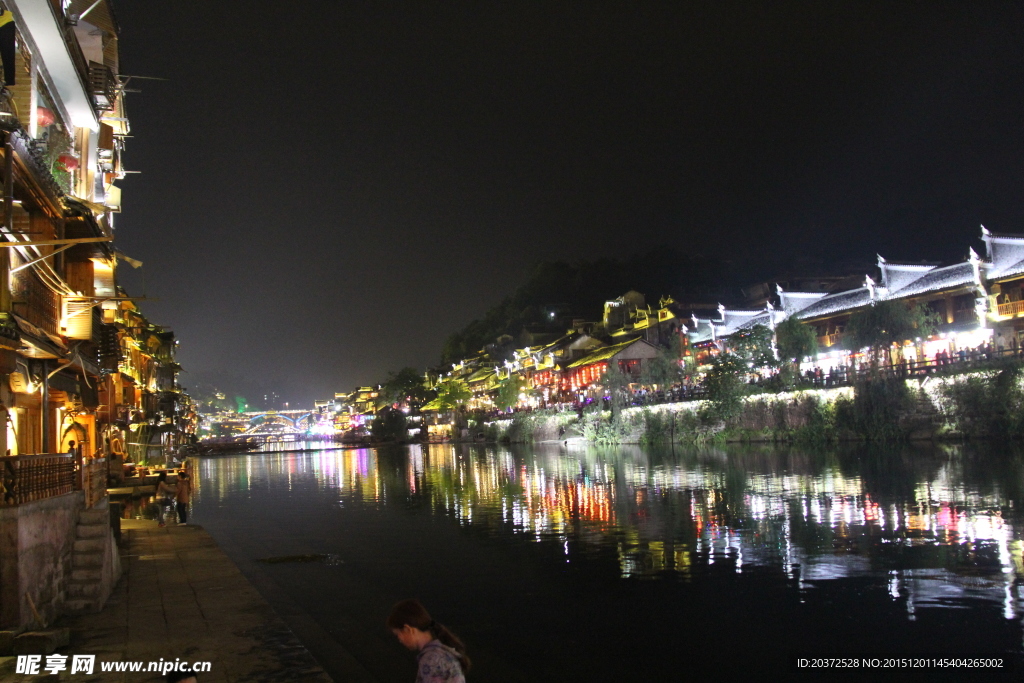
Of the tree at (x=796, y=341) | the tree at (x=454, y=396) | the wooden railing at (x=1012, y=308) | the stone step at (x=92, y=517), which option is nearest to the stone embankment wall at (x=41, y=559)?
the stone step at (x=92, y=517)

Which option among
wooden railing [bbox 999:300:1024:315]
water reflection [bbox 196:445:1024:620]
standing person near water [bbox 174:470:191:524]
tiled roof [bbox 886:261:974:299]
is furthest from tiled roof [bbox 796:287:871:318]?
standing person near water [bbox 174:470:191:524]

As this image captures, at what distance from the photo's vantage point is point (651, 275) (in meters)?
106

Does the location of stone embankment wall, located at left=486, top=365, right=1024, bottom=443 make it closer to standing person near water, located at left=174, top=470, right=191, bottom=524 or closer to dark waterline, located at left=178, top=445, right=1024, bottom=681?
dark waterline, located at left=178, top=445, right=1024, bottom=681

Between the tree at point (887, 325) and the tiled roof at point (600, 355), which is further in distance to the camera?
the tiled roof at point (600, 355)

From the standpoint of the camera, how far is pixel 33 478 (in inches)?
361

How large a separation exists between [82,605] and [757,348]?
4617 cm

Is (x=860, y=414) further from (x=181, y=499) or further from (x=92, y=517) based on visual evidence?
(x=92, y=517)

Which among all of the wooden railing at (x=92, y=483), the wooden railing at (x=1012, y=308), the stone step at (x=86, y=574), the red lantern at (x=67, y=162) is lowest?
the stone step at (x=86, y=574)

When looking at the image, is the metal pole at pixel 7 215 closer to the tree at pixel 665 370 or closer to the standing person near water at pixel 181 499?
the standing person near water at pixel 181 499

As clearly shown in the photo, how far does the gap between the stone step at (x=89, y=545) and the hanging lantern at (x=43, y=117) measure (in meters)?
11.6

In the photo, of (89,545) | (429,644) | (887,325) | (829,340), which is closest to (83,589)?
(89,545)

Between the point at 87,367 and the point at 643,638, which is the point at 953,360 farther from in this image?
the point at 87,367

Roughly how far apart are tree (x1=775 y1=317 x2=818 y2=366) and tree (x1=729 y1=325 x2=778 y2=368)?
111 cm

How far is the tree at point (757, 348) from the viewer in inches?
1956
